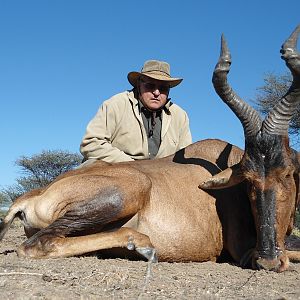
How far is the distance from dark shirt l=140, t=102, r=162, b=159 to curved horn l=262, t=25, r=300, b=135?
2302 millimetres

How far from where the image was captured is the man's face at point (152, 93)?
6.78 metres

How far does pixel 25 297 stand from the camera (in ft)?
9.33

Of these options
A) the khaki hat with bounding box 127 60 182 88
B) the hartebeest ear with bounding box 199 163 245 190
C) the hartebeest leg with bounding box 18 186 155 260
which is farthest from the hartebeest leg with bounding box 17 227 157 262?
the khaki hat with bounding box 127 60 182 88

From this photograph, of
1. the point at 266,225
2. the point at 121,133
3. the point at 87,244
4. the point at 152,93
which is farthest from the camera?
the point at 152,93

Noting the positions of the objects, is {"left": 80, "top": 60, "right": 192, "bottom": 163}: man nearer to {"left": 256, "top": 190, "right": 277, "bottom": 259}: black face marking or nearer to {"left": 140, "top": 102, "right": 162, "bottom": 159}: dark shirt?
{"left": 140, "top": 102, "right": 162, "bottom": 159}: dark shirt

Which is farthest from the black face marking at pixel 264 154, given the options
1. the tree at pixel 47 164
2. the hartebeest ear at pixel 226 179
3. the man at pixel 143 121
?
the tree at pixel 47 164

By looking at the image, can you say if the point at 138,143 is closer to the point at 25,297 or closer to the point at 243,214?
the point at 243,214

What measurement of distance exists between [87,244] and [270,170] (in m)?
1.57

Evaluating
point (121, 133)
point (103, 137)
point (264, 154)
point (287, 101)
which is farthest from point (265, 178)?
point (121, 133)

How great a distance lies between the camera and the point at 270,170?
14.9ft

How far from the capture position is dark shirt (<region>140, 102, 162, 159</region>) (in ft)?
22.4

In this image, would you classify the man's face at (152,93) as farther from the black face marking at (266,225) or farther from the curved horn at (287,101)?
the black face marking at (266,225)

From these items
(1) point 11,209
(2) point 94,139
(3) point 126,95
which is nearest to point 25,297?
(1) point 11,209

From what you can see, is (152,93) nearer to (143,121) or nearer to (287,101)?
(143,121)
